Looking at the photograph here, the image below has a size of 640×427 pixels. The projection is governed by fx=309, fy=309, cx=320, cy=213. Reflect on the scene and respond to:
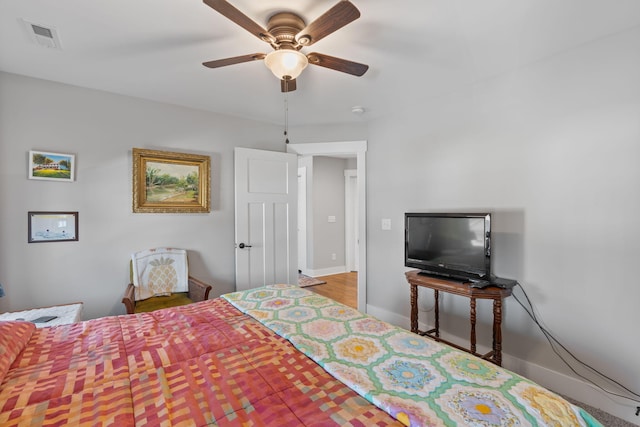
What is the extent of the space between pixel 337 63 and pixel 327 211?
4329mm

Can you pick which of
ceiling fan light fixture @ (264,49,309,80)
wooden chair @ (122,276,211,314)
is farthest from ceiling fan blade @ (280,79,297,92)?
wooden chair @ (122,276,211,314)

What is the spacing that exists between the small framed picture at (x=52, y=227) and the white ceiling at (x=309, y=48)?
1151mm

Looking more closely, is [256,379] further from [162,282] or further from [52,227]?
[52,227]

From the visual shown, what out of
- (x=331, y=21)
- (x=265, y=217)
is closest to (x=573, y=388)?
(x=331, y=21)

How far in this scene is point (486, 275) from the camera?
7.68 ft

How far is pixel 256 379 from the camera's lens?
1.13 meters

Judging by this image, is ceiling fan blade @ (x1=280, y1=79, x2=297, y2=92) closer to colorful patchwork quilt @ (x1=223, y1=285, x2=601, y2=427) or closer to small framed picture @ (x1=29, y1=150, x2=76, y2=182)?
colorful patchwork quilt @ (x1=223, y1=285, x2=601, y2=427)

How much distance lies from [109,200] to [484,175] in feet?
11.1

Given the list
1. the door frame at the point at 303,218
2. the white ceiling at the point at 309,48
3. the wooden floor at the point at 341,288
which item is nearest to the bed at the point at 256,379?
the white ceiling at the point at 309,48

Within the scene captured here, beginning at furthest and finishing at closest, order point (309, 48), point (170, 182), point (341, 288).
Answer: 1. point (341, 288)
2. point (170, 182)
3. point (309, 48)

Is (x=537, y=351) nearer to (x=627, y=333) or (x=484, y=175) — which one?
(x=627, y=333)

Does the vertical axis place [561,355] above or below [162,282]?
below

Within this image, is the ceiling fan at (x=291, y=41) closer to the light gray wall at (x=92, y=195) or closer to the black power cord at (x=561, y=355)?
the light gray wall at (x=92, y=195)

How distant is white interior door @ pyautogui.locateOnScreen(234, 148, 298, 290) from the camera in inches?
139
